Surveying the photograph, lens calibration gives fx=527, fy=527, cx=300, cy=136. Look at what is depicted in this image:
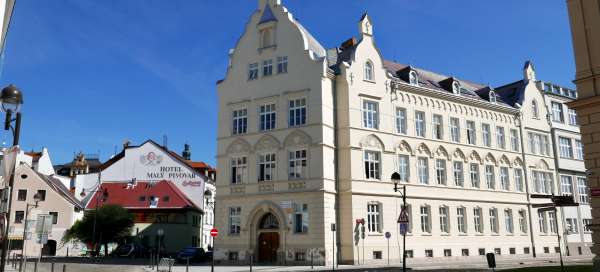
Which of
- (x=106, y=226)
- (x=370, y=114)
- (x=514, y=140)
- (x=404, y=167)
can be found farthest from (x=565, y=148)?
(x=106, y=226)

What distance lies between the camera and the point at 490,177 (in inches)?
1786

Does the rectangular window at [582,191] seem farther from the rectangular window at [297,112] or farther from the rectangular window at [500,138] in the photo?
the rectangular window at [297,112]

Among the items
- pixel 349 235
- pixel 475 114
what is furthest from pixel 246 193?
pixel 475 114

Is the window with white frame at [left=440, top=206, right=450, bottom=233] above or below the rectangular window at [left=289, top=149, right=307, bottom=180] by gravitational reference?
below

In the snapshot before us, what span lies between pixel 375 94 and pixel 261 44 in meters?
9.36

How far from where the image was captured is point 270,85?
38.6m

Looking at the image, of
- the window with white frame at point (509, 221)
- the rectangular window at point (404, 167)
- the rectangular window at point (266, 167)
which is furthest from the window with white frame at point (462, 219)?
the rectangular window at point (266, 167)

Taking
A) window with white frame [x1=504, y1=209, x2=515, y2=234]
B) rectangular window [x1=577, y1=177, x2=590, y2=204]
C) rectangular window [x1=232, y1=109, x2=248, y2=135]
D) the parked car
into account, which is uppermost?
rectangular window [x1=232, y1=109, x2=248, y2=135]

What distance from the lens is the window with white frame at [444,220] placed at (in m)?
40.8

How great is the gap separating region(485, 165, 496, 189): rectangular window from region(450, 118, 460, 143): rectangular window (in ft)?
13.3

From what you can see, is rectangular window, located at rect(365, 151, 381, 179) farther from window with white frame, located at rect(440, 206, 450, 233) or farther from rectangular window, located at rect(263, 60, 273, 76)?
rectangular window, located at rect(263, 60, 273, 76)

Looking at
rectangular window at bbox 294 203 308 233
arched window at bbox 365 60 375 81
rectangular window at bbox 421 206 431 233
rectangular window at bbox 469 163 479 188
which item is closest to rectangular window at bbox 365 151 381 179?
rectangular window at bbox 421 206 431 233

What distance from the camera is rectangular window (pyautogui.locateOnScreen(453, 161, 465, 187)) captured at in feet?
141

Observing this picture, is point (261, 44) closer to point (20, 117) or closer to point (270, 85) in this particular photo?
point (270, 85)
